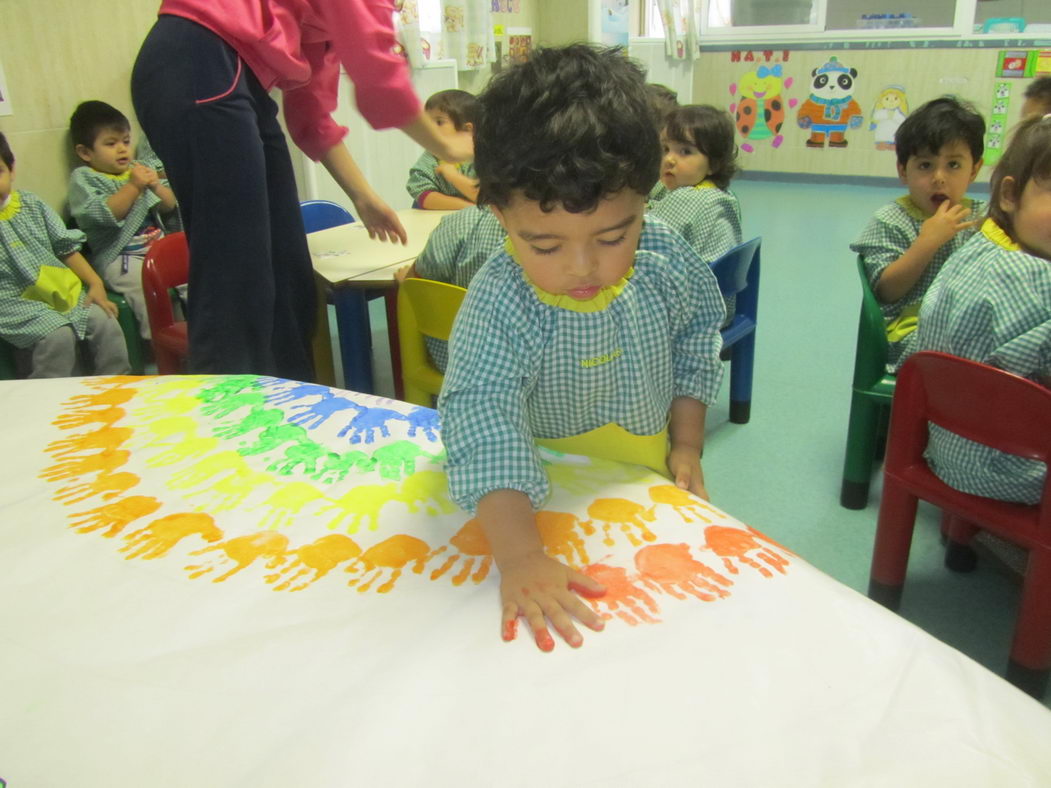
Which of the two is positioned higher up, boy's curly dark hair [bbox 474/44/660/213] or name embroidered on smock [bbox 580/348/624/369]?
boy's curly dark hair [bbox 474/44/660/213]

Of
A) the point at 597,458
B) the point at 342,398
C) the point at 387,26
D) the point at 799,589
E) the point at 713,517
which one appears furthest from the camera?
the point at 387,26

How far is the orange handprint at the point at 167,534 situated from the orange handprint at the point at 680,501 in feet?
1.28

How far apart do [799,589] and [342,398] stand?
579mm

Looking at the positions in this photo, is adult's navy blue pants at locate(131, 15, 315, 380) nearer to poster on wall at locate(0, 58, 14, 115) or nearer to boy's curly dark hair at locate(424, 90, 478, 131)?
boy's curly dark hair at locate(424, 90, 478, 131)

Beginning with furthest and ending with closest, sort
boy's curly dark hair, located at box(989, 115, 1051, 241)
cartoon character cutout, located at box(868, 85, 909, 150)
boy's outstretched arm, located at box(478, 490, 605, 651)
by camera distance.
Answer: cartoon character cutout, located at box(868, 85, 909, 150)
boy's curly dark hair, located at box(989, 115, 1051, 241)
boy's outstretched arm, located at box(478, 490, 605, 651)

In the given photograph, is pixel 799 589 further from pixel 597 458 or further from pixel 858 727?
pixel 597 458

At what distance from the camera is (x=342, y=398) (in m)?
0.96

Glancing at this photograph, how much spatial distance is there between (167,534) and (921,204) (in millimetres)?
1794

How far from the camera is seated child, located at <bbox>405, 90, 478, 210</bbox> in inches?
103

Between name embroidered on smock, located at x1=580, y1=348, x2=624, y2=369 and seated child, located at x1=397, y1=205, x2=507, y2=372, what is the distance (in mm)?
813

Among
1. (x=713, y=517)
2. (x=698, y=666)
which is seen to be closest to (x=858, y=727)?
(x=698, y=666)

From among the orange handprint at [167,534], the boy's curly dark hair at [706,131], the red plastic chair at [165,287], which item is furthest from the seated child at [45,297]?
the orange handprint at [167,534]

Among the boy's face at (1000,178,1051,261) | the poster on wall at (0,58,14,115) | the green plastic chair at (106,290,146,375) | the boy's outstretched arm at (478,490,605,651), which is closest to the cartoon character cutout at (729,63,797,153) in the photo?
the green plastic chair at (106,290,146,375)

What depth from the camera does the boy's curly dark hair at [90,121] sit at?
2.57 meters
